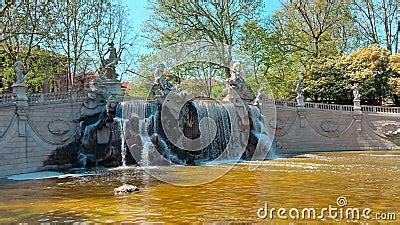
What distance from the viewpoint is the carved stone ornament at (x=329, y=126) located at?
29.2 m

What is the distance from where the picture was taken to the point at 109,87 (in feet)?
76.6

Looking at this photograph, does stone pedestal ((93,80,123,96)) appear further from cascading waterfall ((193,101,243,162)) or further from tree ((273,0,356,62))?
tree ((273,0,356,62))

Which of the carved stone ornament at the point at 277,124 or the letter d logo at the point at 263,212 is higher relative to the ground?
the carved stone ornament at the point at 277,124

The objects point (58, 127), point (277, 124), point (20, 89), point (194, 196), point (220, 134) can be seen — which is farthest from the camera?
point (277, 124)

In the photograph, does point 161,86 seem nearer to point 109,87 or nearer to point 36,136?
point 109,87

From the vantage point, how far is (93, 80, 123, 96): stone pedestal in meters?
23.0

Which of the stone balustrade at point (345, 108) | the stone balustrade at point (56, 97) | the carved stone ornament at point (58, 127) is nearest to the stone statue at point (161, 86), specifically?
the stone balustrade at point (56, 97)

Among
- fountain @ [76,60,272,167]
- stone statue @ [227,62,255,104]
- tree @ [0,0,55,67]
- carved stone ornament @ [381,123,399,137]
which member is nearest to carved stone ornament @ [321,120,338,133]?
carved stone ornament @ [381,123,399,137]

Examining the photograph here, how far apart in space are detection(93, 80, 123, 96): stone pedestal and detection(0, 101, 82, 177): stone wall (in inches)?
56.6

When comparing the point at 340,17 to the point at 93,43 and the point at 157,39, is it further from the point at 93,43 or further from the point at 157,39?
the point at 93,43

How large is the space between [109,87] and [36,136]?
15.8ft

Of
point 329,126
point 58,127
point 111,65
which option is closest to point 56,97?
point 58,127

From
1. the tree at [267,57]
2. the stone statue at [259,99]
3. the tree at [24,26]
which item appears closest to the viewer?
the tree at [24,26]

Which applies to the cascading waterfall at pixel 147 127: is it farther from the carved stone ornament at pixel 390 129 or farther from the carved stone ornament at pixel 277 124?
the carved stone ornament at pixel 390 129
